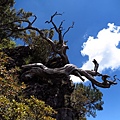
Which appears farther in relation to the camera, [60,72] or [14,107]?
[60,72]

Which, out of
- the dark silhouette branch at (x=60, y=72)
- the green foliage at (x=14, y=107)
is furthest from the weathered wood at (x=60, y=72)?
the green foliage at (x=14, y=107)

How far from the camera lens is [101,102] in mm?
23203

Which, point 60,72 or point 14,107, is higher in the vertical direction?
point 60,72

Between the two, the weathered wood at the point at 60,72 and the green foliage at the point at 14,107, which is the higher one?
the weathered wood at the point at 60,72

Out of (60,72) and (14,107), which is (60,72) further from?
(14,107)

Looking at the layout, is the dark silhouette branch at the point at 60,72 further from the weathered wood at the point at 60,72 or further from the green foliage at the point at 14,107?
the green foliage at the point at 14,107

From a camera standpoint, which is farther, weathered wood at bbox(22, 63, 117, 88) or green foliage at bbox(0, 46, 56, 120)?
weathered wood at bbox(22, 63, 117, 88)

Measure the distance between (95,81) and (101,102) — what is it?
12115mm

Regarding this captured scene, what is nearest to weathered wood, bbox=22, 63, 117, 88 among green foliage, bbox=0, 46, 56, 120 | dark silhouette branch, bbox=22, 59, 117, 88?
dark silhouette branch, bbox=22, 59, 117, 88

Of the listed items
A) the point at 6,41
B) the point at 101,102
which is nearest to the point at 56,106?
the point at 6,41

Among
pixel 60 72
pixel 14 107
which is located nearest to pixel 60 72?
pixel 60 72

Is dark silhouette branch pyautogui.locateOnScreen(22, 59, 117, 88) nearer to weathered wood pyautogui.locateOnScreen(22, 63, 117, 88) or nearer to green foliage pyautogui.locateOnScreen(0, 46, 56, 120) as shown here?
weathered wood pyautogui.locateOnScreen(22, 63, 117, 88)

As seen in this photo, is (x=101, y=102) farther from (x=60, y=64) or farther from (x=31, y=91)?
(x=31, y=91)

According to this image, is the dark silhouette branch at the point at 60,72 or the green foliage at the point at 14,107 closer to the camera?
the green foliage at the point at 14,107
